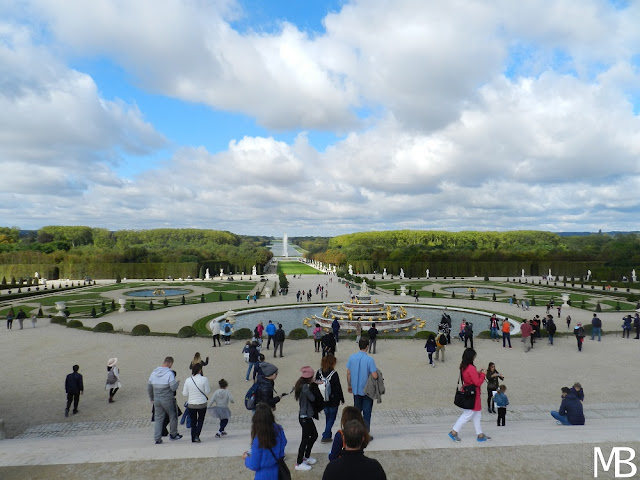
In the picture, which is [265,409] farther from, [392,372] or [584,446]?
[392,372]

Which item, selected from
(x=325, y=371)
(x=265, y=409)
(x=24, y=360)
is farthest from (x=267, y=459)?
(x=24, y=360)

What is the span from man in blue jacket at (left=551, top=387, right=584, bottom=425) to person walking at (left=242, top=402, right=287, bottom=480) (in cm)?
755

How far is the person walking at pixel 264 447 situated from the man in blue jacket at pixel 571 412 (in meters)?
7.55

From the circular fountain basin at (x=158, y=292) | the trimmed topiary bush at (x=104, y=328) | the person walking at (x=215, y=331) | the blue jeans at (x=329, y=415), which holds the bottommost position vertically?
the circular fountain basin at (x=158, y=292)

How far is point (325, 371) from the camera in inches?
275

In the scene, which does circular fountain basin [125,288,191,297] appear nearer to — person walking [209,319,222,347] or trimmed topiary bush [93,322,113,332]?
trimmed topiary bush [93,322,113,332]

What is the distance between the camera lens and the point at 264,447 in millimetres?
4305

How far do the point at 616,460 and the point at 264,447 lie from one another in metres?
6.13

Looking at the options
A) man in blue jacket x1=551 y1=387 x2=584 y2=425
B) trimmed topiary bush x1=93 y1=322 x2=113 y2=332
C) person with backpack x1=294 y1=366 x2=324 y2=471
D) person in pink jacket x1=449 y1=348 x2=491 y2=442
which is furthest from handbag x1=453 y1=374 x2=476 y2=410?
trimmed topiary bush x1=93 y1=322 x2=113 y2=332

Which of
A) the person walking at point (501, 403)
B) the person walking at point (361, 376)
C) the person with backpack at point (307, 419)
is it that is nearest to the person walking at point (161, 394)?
the person with backpack at point (307, 419)

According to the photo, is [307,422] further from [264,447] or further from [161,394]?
[161,394]

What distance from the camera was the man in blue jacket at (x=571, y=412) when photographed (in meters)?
8.79

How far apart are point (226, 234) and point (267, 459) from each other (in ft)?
642

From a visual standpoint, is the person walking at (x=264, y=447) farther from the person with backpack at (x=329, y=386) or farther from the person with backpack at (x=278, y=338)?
the person with backpack at (x=278, y=338)
